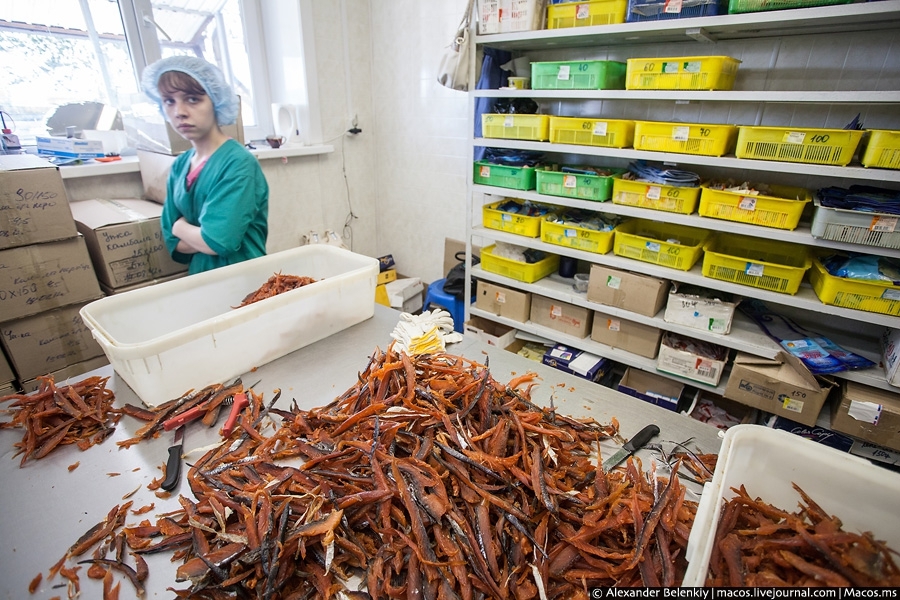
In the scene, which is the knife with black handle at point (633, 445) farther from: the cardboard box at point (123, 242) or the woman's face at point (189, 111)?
the cardboard box at point (123, 242)

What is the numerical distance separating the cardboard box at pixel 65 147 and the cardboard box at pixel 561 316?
2853 mm

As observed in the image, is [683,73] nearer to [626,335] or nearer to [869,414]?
[626,335]

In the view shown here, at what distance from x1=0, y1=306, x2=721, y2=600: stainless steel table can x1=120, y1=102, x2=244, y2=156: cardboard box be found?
149cm

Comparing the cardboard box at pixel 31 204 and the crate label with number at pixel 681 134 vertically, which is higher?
the crate label with number at pixel 681 134

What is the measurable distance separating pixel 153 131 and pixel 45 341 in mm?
1288

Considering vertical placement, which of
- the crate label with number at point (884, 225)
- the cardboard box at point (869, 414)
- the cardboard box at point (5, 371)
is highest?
the crate label with number at point (884, 225)

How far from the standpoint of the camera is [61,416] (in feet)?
4.38

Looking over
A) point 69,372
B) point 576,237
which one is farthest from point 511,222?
point 69,372

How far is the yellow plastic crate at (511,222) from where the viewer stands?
9.25ft

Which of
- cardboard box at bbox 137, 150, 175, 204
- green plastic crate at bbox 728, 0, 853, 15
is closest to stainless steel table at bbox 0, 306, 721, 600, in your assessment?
cardboard box at bbox 137, 150, 175, 204

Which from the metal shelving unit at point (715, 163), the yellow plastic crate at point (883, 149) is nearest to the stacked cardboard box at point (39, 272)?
the metal shelving unit at point (715, 163)

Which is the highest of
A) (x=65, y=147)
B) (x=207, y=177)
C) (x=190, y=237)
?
(x=65, y=147)

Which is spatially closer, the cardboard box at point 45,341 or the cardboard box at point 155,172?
the cardboard box at point 45,341

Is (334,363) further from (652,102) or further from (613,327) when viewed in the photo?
(652,102)
